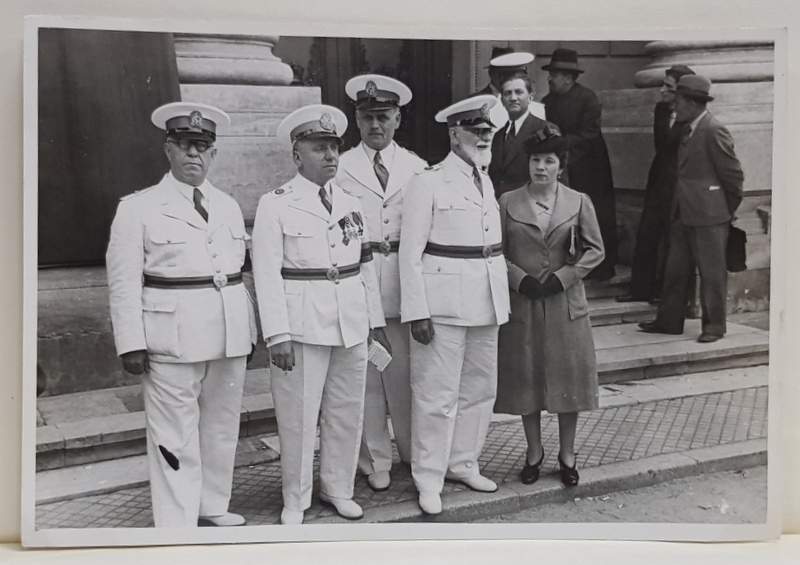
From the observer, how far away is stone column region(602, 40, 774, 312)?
3.75m

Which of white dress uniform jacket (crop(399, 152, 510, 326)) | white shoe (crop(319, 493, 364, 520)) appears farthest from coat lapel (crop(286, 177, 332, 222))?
white shoe (crop(319, 493, 364, 520))

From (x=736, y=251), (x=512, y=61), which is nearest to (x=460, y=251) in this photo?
(x=512, y=61)

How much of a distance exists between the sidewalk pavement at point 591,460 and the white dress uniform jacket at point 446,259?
562 mm

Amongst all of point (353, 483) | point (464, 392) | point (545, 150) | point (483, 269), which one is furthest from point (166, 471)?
point (545, 150)

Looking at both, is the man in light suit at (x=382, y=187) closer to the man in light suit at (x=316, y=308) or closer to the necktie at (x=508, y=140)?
the man in light suit at (x=316, y=308)

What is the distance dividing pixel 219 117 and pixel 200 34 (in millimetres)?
385

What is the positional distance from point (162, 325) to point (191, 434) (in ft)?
1.44

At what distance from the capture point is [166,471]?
11.3 feet

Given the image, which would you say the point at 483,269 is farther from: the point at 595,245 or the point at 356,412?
the point at 356,412

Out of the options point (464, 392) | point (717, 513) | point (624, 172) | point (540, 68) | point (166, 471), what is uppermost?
point (540, 68)

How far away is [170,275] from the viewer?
337cm

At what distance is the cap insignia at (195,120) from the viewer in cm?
347

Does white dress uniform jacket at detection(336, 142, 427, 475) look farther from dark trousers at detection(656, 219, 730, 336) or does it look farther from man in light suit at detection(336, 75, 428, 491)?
dark trousers at detection(656, 219, 730, 336)

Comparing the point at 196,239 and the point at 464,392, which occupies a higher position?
the point at 196,239
